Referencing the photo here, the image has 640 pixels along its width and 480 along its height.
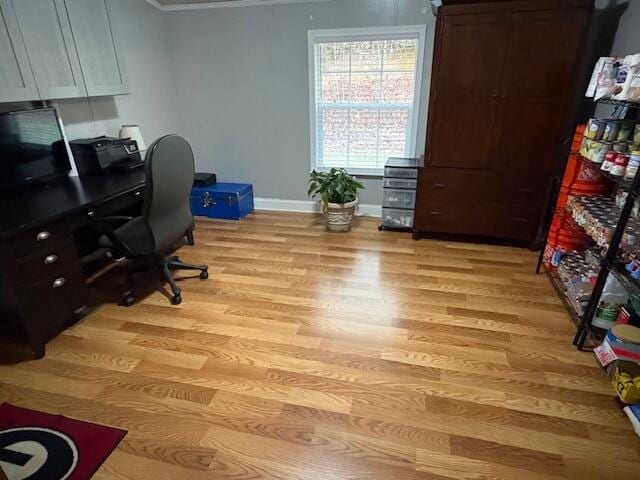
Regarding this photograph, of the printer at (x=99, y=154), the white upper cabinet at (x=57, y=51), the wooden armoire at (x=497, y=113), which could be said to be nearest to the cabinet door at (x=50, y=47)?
the white upper cabinet at (x=57, y=51)

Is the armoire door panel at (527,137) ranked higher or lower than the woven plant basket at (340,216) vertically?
higher

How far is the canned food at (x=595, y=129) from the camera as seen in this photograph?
2070 millimetres

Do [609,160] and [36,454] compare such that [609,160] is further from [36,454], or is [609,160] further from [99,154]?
[99,154]

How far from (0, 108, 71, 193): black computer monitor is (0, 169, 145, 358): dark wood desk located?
0.13 meters

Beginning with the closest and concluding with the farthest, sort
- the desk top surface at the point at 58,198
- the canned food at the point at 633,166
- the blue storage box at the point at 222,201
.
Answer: the canned food at the point at 633,166
the desk top surface at the point at 58,198
the blue storage box at the point at 222,201

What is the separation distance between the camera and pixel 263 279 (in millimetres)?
2705

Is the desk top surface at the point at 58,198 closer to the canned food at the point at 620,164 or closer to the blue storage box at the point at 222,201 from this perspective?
the blue storage box at the point at 222,201

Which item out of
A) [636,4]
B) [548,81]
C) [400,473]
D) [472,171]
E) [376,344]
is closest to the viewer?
[400,473]

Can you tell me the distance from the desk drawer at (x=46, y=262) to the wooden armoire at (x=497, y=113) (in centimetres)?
265

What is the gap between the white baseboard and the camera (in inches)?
156

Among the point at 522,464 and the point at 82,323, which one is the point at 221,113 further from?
the point at 522,464

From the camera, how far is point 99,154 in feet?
8.64

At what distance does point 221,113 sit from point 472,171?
2707 millimetres

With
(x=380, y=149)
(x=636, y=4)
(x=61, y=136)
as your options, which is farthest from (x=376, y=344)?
(x=636, y=4)
